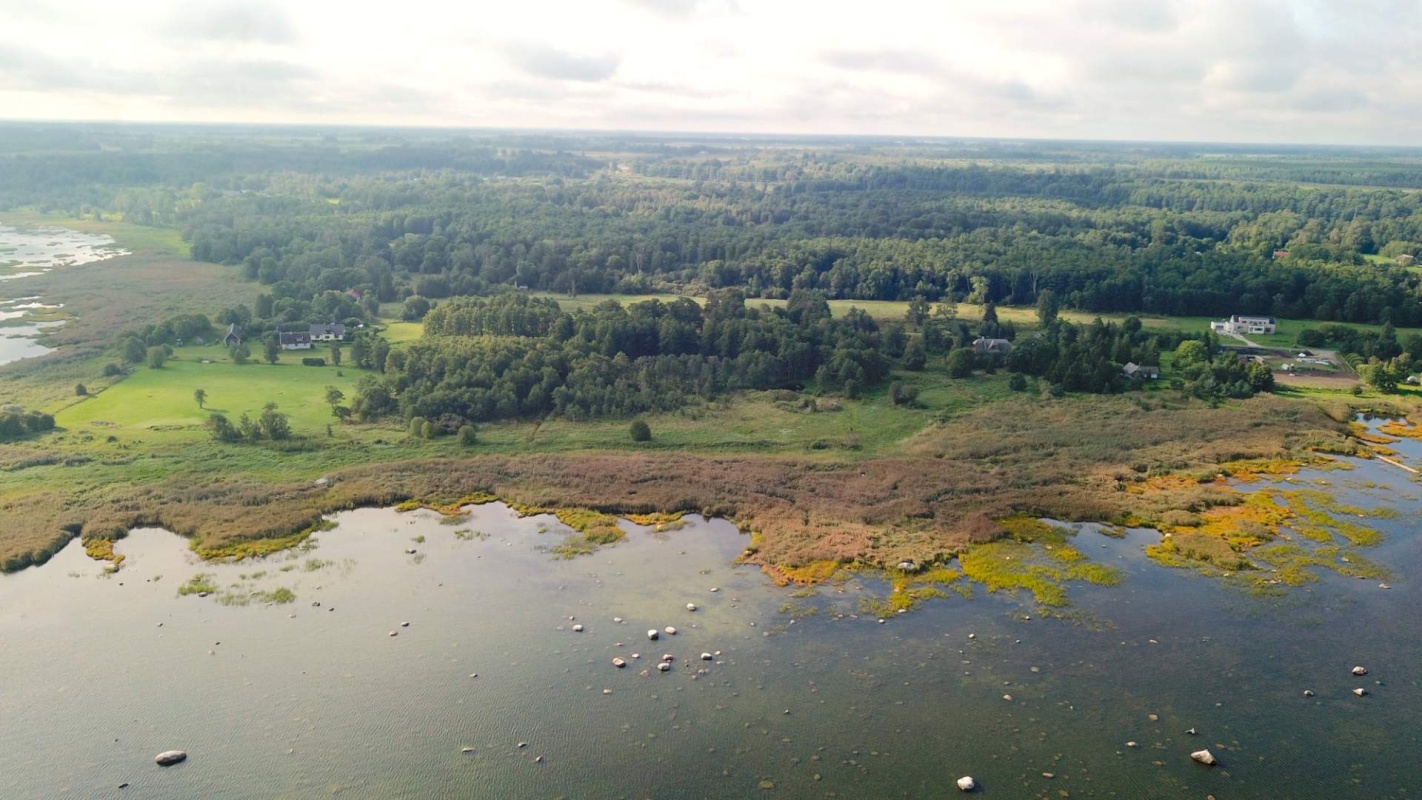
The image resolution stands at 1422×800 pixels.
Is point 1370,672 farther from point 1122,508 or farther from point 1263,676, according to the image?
point 1122,508

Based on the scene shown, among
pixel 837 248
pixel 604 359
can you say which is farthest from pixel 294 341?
pixel 837 248

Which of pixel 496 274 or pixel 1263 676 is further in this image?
pixel 496 274

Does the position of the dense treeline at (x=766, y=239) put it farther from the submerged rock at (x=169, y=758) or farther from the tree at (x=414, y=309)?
the submerged rock at (x=169, y=758)

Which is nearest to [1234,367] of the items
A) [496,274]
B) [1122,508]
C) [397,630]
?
[1122,508]

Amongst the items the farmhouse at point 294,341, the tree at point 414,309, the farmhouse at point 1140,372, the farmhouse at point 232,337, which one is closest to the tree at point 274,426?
the farmhouse at point 294,341

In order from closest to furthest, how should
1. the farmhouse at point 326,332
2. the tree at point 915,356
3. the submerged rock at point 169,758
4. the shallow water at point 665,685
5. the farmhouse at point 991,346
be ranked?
the shallow water at point 665,685 < the submerged rock at point 169,758 < the tree at point 915,356 < the farmhouse at point 991,346 < the farmhouse at point 326,332

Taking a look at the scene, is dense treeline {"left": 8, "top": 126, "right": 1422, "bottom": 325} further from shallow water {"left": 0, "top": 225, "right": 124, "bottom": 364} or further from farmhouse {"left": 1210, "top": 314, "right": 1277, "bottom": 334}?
shallow water {"left": 0, "top": 225, "right": 124, "bottom": 364}

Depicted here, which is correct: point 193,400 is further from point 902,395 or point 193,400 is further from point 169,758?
point 902,395
